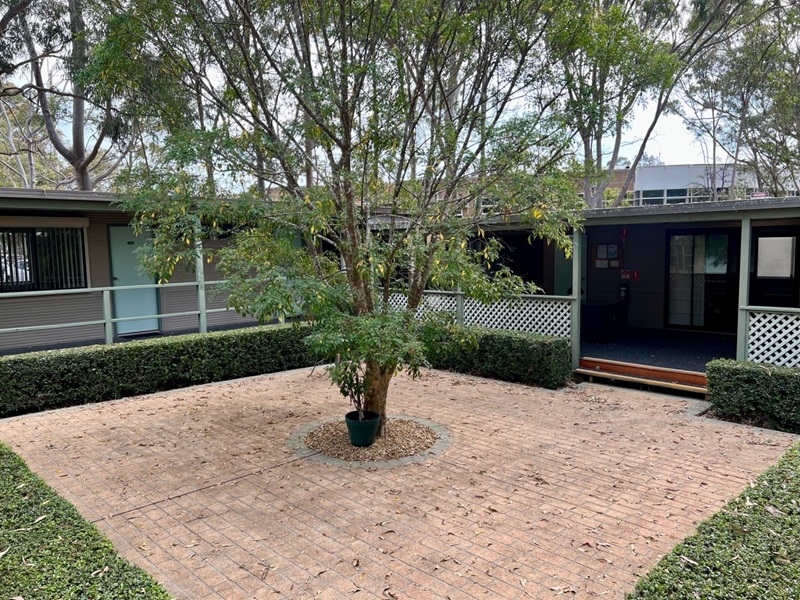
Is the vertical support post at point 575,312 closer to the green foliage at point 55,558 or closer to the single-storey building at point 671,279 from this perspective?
the single-storey building at point 671,279

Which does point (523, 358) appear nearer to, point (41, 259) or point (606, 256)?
point (606, 256)

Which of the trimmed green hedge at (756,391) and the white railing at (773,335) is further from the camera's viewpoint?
the white railing at (773,335)

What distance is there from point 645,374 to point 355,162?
5.03 metres

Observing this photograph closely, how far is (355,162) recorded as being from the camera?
17.2ft

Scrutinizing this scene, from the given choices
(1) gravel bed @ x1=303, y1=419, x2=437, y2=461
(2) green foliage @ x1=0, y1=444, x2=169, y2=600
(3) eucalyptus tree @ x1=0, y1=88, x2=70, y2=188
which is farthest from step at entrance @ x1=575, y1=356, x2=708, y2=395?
(3) eucalyptus tree @ x1=0, y1=88, x2=70, y2=188

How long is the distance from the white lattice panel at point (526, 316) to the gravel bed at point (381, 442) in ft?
8.60

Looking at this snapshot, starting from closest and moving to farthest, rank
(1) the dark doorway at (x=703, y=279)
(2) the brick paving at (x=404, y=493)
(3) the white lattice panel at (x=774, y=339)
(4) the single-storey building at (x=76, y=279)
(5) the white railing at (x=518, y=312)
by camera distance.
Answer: (2) the brick paving at (x=404, y=493), (3) the white lattice panel at (x=774, y=339), (5) the white railing at (x=518, y=312), (4) the single-storey building at (x=76, y=279), (1) the dark doorway at (x=703, y=279)

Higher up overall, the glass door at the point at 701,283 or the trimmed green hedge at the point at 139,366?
the glass door at the point at 701,283

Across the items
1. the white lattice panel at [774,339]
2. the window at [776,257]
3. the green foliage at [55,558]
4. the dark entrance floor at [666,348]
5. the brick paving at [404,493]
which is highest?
the window at [776,257]

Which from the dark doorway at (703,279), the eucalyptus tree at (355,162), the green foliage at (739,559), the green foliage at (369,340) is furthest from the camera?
the dark doorway at (703,279)

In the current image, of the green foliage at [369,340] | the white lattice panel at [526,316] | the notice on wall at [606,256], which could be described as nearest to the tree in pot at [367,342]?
the green foliage at [369,340]

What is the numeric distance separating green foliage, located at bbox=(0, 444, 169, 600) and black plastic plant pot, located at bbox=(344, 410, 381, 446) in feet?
8.28

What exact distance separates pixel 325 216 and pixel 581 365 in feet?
17.2

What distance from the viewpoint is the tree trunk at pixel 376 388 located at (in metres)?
5.35
